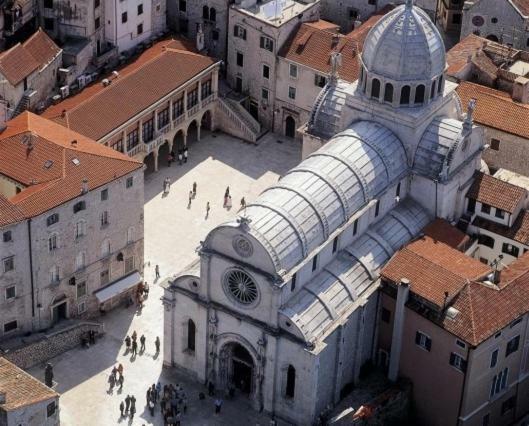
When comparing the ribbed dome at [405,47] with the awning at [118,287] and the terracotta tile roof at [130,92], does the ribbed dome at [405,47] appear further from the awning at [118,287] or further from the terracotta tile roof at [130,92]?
the awning at [118,287]

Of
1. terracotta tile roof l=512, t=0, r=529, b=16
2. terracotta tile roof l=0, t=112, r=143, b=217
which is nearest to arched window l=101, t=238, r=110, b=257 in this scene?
terracotta tile roof l=0, t=112, r=143, b=217

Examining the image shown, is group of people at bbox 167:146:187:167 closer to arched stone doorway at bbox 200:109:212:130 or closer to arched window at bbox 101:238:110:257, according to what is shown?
arched stone doorway at bbox 200:109:212:130

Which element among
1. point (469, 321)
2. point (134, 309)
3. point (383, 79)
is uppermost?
point (383, 79)

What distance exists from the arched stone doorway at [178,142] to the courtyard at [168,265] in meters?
1.17

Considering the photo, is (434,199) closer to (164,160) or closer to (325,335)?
(325,335)

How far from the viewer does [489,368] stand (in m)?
120

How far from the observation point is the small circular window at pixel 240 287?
4651 inches

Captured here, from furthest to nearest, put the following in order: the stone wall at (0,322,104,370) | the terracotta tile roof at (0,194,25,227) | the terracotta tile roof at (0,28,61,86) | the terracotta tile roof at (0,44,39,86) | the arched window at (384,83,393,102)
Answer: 1. the terracotta tile roof at (0,28,61,86)
2. the terracotta tile roof at (0,44,39,86)
3. the arched window at (384,83,393,102)
4. the stone wall at (0,322,104,370)
5. the terracotta tile roof at (0,194,25,227)

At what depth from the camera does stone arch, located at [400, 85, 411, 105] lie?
421 ft

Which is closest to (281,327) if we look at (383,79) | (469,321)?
(469,321)

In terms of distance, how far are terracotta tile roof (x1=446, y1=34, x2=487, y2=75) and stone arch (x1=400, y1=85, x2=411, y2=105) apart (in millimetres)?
18267

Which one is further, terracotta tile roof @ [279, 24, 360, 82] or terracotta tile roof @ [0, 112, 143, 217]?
terracotta tile roof @ [279, 24, 360, 82]

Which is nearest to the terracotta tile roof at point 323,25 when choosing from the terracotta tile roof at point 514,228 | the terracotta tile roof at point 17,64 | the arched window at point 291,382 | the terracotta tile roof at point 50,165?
the terracotta tile roof at point 17,64

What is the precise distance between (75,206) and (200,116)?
3294 cm
